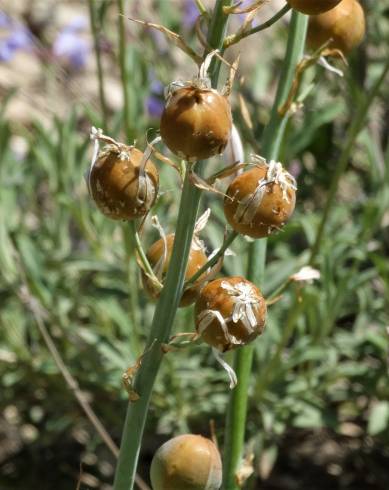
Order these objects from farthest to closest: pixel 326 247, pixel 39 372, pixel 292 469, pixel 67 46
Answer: pixel 67 46
pixel 292 469
pixel 39 372
pixel 326 247

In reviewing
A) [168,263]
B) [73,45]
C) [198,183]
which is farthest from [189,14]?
[198,183]

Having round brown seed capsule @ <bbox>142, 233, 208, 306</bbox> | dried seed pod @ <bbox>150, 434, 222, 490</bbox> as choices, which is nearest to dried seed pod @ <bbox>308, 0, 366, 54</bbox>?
round brown seed capsule @ <bbox>142, 233, 208, 306</bbox>

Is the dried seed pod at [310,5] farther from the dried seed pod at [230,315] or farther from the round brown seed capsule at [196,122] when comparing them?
the dried seed pod at [230,315]

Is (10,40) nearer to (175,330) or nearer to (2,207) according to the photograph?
(2,207)

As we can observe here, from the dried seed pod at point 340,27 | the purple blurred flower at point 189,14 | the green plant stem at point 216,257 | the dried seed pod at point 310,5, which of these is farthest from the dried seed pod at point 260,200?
the purple blurred flower at point 189,14

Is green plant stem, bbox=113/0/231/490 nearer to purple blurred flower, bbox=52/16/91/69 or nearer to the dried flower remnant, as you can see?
the dried flower remnant

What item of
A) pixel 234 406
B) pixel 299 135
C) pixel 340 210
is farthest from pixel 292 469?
pixel 234 406

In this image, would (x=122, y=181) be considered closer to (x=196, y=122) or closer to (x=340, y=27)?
(x=196, y=122)
